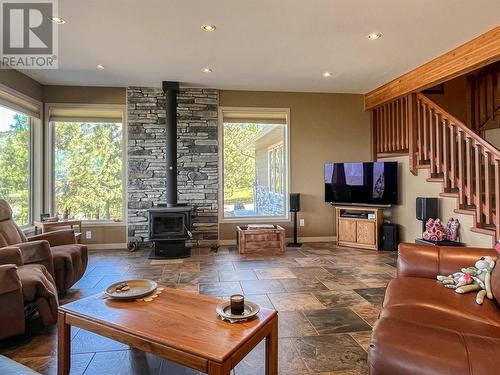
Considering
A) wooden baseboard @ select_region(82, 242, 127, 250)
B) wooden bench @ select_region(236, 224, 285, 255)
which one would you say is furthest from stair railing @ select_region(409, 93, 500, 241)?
wooden baseboard @ select_region(82, 242, 127, 250)

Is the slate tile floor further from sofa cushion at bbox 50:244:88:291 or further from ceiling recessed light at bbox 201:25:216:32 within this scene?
ceiling recessed light at bbox 201:25:216:32

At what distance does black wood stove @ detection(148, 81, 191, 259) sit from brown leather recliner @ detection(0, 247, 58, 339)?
2.16 meters

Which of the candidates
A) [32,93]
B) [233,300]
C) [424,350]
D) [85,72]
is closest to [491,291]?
[424,350]

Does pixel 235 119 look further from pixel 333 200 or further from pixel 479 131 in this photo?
pixel 479 131

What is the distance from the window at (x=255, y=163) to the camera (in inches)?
232

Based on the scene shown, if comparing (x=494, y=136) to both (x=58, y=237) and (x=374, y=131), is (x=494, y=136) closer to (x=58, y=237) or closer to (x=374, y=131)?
(x=374, y=131)

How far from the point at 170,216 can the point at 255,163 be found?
1.92 meters

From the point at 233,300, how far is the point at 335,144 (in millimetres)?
4921

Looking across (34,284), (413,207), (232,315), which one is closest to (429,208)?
(413,207)

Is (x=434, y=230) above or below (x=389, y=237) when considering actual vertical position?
above

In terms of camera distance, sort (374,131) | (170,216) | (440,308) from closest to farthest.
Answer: (440,308)
(170,216)
(374,131)

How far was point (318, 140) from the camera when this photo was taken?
6.09 meters

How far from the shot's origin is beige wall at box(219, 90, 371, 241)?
6016mm

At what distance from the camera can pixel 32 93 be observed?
502 centimetres
